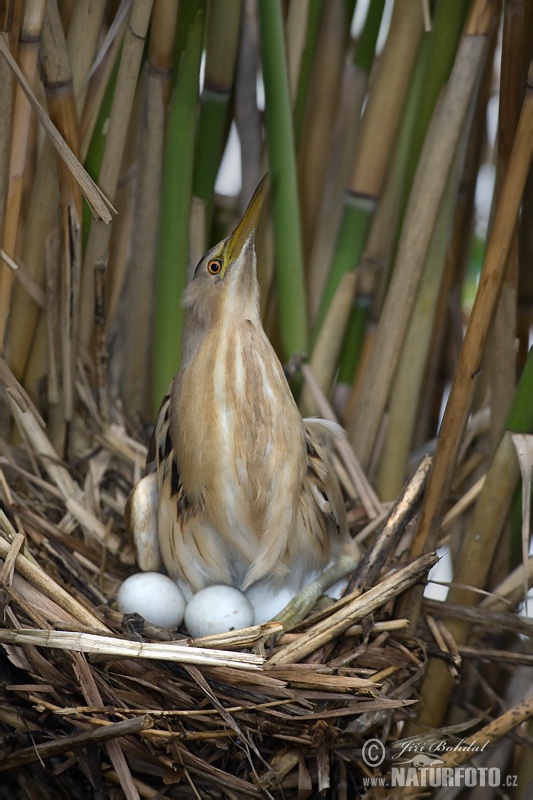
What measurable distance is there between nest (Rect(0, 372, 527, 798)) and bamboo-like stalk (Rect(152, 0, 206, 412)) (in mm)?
377

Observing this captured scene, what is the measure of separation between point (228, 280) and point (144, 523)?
1.67ft

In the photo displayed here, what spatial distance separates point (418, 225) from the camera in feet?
5.22

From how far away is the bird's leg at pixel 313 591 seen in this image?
1645 millimetres

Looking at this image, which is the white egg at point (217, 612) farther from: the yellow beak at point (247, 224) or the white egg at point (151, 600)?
the yellow beak at point (247, 224)

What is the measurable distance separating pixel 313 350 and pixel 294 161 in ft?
1.20

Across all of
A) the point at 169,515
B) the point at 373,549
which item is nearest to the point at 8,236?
the point at 169,515

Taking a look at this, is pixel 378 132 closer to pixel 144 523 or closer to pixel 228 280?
pixel 228 280

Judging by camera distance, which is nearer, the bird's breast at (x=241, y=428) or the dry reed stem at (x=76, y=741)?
the dry reed stem at (x=76, y=741)

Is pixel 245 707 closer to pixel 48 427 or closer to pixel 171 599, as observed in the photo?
pixel 171 599

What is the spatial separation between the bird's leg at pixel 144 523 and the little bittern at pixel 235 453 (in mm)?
35

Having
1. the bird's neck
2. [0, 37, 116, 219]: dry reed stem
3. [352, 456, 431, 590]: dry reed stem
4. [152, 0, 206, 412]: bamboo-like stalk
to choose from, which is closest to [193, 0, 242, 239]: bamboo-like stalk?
[152, 0, 206, 412]: bamboo-like stalk

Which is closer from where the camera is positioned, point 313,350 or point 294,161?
point 294,161

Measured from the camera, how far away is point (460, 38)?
158 cm

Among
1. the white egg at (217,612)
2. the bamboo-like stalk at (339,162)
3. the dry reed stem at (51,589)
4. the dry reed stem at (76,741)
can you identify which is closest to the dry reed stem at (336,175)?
the bamboo-like stalk at (339,162)
